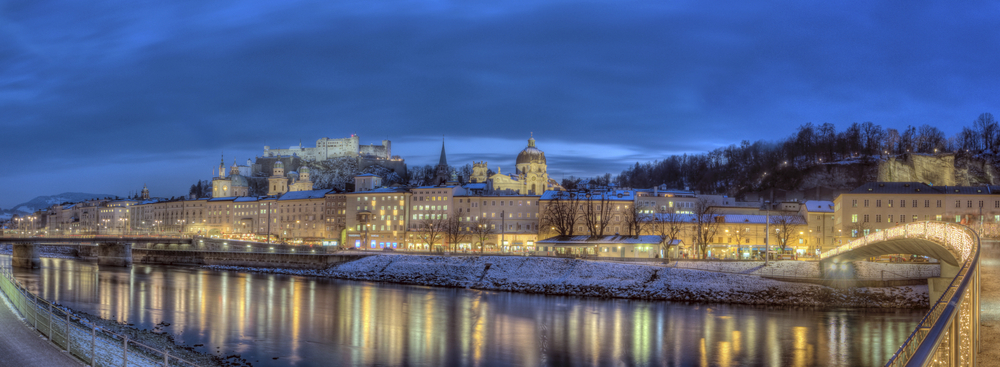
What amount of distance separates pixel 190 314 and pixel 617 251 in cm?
3978

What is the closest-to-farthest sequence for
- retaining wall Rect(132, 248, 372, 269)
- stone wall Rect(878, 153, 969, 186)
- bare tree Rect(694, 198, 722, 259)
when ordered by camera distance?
retaining wall Rect(132, 248, 372, 269), bare tree Rect(694, 198, 722, 259), stone wall Rect(878, 153, 969, 186)

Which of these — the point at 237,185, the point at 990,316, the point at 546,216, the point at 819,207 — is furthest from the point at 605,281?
the point at 237,185

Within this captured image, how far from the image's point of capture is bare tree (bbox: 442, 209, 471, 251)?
81.5 m

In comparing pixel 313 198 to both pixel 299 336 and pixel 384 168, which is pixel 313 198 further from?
pixel 299 336

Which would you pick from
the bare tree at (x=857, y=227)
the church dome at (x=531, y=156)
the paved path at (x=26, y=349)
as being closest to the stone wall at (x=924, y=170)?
the bare tree at (x=857, y=227)

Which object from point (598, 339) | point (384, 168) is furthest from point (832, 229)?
point (384, 168)

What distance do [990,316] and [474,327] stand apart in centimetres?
2383

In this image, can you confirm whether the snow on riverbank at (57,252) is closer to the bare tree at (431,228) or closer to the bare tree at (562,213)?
the bare tree at (431,228)

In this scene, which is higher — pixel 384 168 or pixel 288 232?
pixel 384 168

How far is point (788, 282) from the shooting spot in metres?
44.8

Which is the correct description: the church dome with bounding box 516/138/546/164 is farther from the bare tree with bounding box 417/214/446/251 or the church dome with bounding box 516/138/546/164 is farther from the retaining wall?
the retaining wall

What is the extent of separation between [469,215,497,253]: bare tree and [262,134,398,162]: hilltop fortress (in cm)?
9797

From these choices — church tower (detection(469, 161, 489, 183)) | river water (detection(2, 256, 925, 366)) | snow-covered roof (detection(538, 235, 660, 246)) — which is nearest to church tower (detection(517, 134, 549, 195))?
church tower (detection(469, 161, 489, 183))

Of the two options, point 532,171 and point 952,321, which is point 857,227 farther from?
point 952,321
